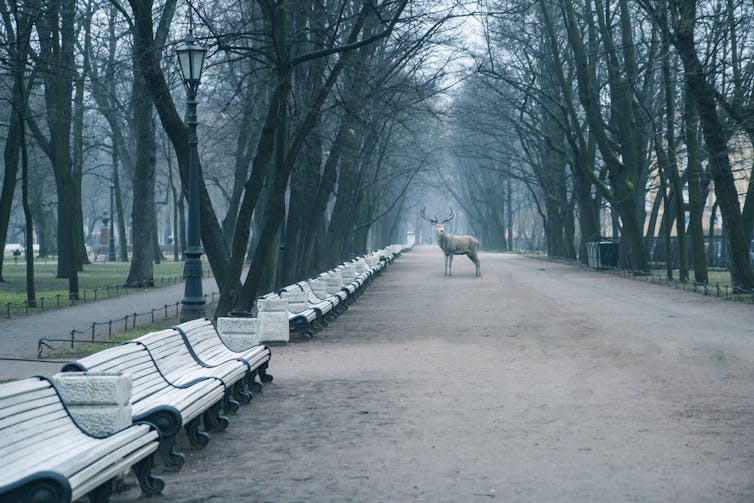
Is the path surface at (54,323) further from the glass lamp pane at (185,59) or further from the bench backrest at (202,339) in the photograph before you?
the glass lamp pane at (185,59)

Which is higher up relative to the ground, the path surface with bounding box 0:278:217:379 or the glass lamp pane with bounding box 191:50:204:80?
the glass lamp pane with bounding box 191:50:204:80

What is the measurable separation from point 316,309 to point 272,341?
1.88m

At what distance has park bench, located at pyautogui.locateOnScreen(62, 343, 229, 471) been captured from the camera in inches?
301

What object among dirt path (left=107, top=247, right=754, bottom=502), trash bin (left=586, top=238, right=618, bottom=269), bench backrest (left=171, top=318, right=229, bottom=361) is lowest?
dirt path (left=107, top=247, right=754, bottom=502)

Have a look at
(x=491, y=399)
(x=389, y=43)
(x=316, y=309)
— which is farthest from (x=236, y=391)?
(x=389, y=43)

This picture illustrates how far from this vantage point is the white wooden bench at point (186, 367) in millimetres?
9234

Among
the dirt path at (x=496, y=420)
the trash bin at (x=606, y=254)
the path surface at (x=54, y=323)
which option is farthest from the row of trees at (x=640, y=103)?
the path surface at (x=54, y=323)

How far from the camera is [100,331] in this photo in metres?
18.8

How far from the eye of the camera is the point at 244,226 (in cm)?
1761

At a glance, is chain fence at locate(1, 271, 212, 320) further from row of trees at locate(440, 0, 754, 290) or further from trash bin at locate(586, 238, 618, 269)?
trash bin at locate(586, 238, 618, 269)

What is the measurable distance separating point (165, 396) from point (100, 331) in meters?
10.9

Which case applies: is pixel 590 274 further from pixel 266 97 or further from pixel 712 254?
pixel 266 97

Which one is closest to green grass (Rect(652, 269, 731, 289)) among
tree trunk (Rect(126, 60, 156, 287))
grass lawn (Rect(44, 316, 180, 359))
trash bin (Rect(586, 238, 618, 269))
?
trash bin (Rect(586, 238, 618, 269))

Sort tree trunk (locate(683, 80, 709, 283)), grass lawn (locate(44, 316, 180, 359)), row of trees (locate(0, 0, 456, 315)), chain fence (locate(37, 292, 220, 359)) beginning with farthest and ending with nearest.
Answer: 1. tree trunk (locate(683, 80, 709, 283))
2. row of trees (locate(0, 0, 456, 315))
3. chain fence (locate(37, 292, 220, 359))
4. grass lawn (locate(44, 316, 180, 359))
